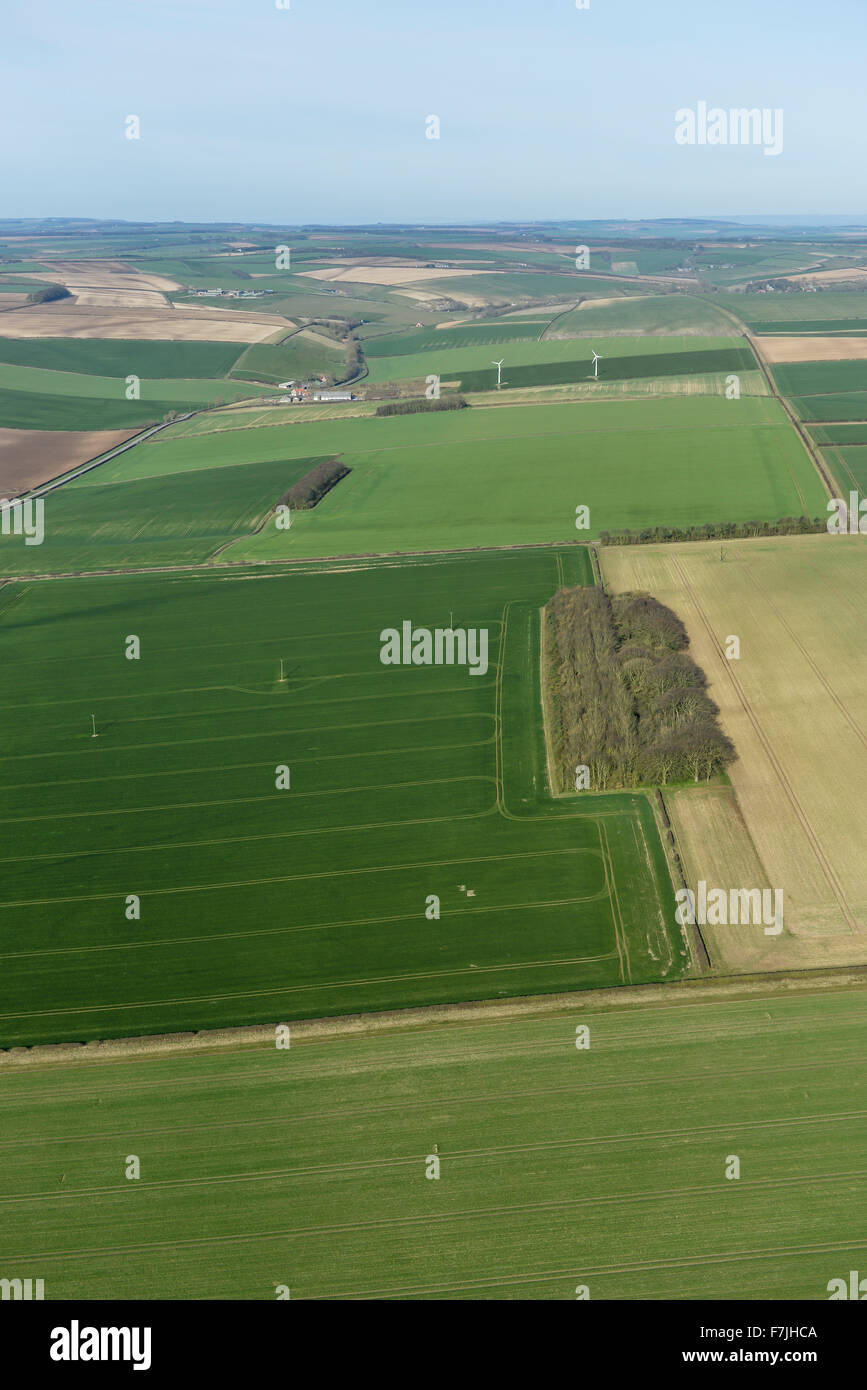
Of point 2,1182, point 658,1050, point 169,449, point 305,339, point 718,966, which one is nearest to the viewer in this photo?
point 2,1182

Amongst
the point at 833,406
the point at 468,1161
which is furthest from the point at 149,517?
the point at 833,406

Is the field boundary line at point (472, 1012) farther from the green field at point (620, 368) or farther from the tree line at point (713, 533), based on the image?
the green field at point (620, 368)

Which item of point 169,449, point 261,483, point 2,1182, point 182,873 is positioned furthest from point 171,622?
point 169,449

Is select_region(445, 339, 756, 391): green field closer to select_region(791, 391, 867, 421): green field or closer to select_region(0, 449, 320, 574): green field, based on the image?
select_region(791, 391, 867, 421): green field

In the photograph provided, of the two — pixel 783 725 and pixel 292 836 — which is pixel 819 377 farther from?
pixel 292 836

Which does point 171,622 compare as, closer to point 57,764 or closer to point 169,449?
point 57,764

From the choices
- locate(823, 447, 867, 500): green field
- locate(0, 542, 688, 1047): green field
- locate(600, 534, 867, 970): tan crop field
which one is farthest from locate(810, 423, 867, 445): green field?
locate(0, 542, 688, 1047): green field

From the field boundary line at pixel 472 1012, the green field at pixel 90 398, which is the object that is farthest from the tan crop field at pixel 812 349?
the field boundary line at pixel 472 1012
